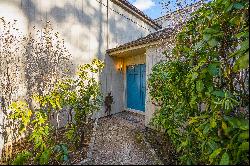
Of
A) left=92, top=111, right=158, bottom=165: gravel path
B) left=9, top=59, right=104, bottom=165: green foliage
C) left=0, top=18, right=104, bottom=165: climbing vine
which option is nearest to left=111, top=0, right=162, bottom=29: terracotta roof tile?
left=0, top=18, right=104, bottom=165: climbing vine

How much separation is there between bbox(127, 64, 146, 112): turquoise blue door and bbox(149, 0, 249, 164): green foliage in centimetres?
682

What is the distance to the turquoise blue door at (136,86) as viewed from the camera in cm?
1226

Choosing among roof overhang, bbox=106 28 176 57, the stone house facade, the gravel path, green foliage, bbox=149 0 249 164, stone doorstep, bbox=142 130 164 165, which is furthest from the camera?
the stone house facade

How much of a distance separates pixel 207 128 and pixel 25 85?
623 cm

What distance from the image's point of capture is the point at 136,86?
500 inches

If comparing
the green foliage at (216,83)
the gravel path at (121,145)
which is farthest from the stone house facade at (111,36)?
the green foliage at (216,83)

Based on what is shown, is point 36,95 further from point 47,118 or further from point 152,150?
point 152,150

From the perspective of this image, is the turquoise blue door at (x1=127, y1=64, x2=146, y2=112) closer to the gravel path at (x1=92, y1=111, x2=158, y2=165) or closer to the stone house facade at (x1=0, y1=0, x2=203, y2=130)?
the stone house facade at (x1=0, y1=0, x2=203, y2=130)

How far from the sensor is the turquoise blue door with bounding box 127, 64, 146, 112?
12258mm

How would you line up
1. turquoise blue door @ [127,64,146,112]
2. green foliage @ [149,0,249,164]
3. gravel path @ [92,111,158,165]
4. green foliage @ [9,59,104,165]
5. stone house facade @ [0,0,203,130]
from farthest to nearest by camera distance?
turquoise blue door @ [127,64,146,112] → stone house facade @ [0,0,203,130] → gravel path @ [92,111,158,165] → green foliage @ [9,59,104,165] → green foliage @ [149,0,249,164]

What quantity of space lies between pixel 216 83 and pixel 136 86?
27.4 feet

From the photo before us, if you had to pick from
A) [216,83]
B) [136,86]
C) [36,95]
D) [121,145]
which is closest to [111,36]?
[136,86]

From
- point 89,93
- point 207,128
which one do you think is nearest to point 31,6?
point 89,93

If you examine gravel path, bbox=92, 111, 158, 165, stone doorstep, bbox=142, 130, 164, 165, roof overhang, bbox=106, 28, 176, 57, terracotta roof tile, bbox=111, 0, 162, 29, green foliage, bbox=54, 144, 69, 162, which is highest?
terracotta roof tile, bbox=111, 0, 162, 29
